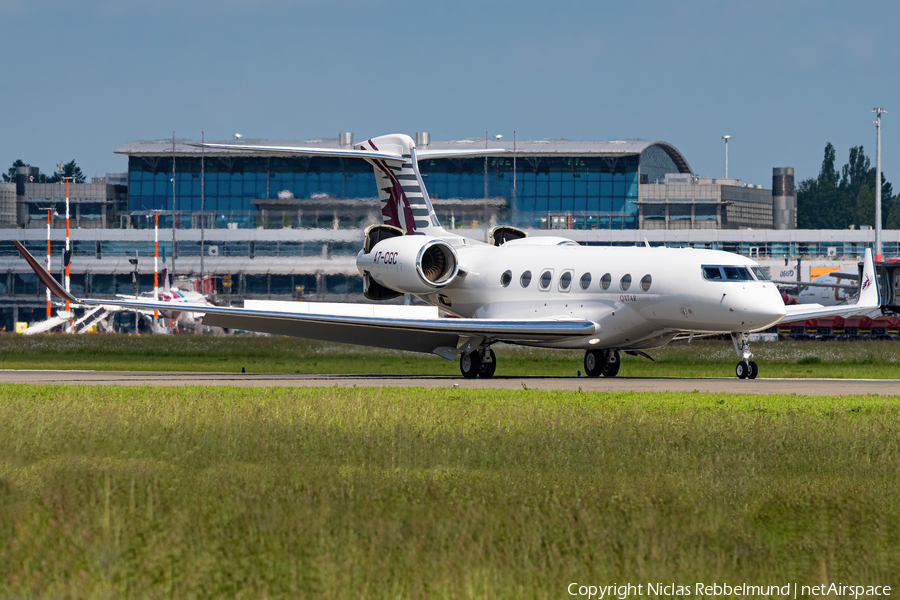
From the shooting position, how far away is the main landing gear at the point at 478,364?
31156 millimetres

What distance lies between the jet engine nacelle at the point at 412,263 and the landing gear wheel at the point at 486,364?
A: 266 cm

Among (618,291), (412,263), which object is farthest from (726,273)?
(412,263)

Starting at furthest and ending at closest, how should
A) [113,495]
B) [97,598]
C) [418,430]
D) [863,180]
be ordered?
1. [863,180]
2. [418,430]
3. [113,495]
4. [97,598]

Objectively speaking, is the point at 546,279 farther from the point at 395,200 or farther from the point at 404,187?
the point at 395,200

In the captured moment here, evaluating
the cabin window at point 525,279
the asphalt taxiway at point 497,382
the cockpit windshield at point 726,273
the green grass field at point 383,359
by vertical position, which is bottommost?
the green grass field at point 383,359

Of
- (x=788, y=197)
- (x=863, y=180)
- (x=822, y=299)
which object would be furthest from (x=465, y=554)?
(x=863, y=180)

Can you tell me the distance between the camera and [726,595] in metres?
7.50

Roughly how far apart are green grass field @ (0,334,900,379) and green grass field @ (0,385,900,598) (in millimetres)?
18573

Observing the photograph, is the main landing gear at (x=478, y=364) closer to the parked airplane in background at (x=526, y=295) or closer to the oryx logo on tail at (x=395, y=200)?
the parked airplane in background at (x=526, y=295)

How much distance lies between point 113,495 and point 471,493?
9.72 ft

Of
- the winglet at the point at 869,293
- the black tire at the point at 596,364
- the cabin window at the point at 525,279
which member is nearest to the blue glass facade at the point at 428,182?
the winglet at the point at 869,293

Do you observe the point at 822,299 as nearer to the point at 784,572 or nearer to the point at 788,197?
the point at 788,197

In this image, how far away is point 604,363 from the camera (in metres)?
31.5

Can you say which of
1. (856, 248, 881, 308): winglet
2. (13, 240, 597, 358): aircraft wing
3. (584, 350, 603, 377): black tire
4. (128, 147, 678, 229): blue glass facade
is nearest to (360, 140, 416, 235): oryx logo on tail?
(13, 240, 597, 358): aircraft wing
